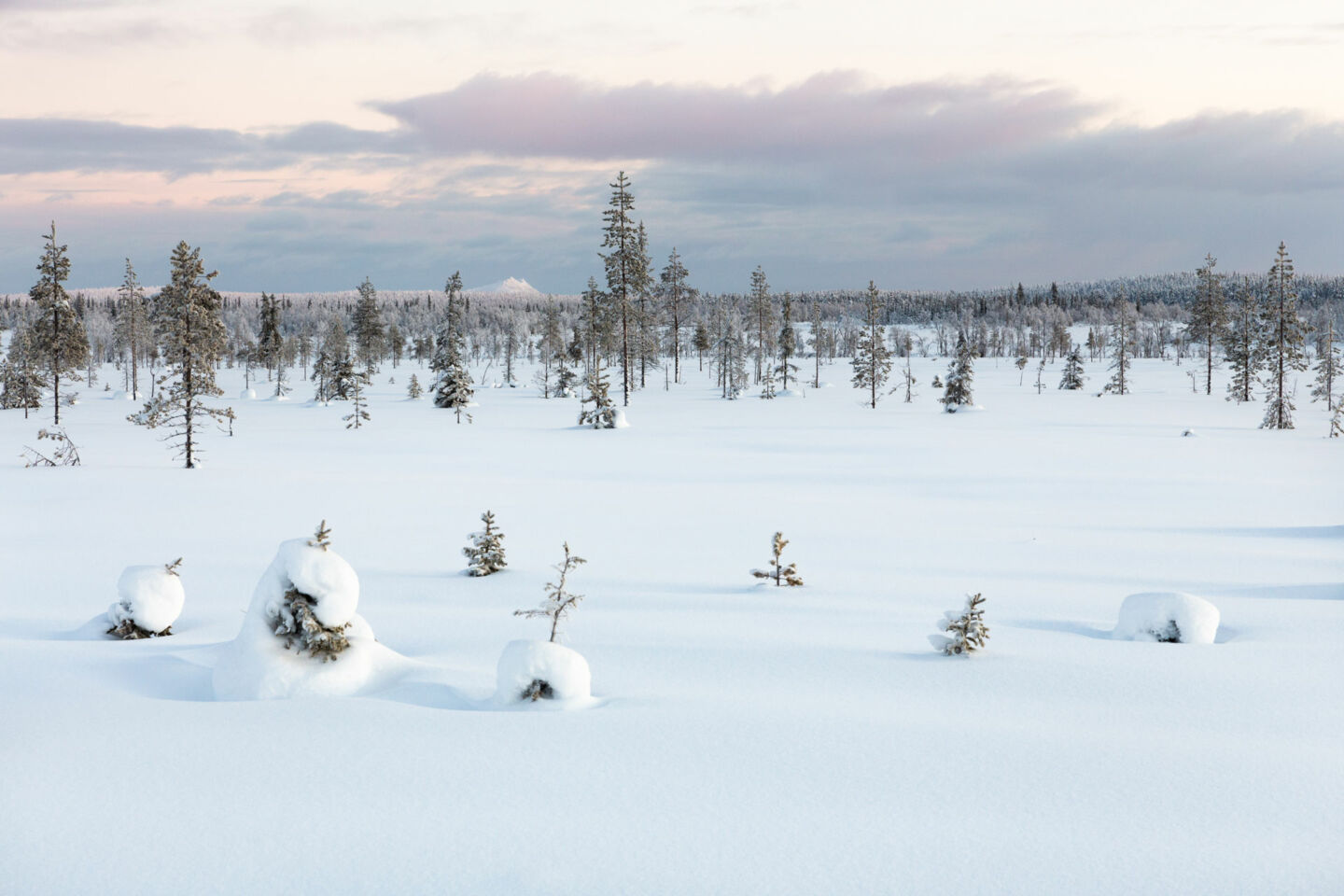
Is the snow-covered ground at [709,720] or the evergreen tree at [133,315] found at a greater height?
the evergreen tree at [133,315]

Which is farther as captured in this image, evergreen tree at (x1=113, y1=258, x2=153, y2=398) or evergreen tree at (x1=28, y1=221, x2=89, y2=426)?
evergreen tree at (x1=113, y1=258, x2=153, y2=398)

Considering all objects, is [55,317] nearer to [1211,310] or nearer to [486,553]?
[486,553]

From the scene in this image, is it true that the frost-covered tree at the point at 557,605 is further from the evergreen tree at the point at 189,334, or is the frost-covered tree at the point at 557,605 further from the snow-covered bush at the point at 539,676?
the evergreen tree at the point at 189,334

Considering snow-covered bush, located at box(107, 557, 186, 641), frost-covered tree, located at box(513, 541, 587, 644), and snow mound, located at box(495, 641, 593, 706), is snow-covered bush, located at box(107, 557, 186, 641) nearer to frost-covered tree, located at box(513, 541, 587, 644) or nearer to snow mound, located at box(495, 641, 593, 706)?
frost-covered tree, located at box(513, 541, 587, 644)

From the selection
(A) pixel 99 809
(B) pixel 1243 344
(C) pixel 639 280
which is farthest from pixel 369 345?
(A) pixel 99 809

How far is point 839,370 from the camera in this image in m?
106

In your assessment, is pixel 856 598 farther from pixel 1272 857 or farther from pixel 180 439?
pixel 180 439

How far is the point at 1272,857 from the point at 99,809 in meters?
6.24

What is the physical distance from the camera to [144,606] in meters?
8.88

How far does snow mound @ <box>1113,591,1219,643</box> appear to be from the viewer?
862 cm

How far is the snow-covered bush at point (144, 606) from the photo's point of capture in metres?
8.88

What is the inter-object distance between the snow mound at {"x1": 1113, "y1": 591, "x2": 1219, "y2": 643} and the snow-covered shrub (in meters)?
1.78

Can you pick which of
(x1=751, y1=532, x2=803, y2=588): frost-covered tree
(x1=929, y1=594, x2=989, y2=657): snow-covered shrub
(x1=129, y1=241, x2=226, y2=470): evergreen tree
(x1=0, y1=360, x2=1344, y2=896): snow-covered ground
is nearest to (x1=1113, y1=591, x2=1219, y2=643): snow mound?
(x1=0, y1=360, x2=1344, y2=896): snow-covered ground

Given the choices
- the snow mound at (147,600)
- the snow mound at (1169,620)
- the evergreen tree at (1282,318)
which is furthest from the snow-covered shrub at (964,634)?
the evergreen tree at (1282,318)
